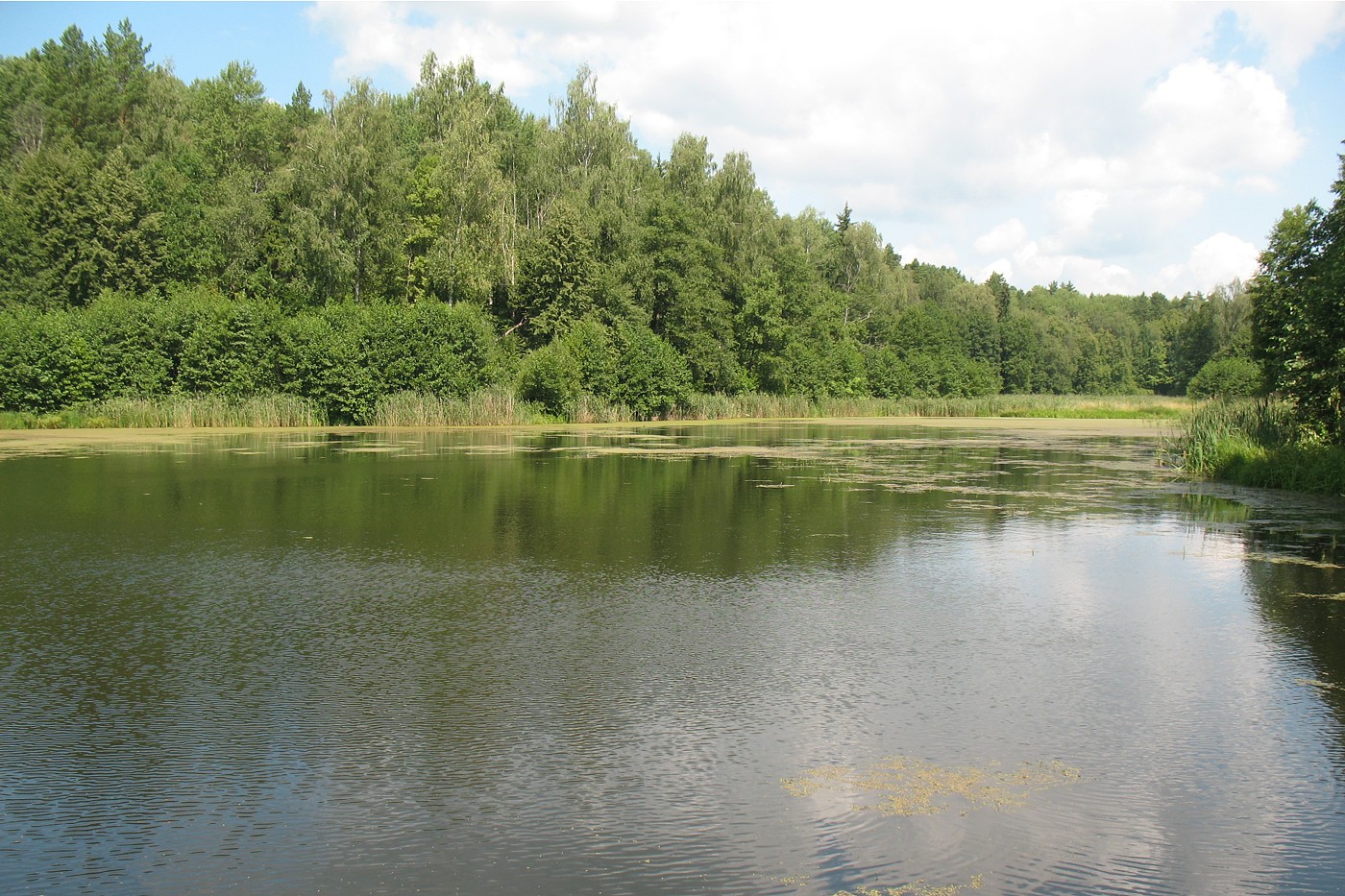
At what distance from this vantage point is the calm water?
4.40 m

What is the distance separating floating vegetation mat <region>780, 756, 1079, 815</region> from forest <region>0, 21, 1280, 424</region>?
37.5m

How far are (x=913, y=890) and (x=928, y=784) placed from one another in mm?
1046

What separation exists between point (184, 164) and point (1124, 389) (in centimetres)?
9126

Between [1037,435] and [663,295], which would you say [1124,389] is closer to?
[663,295]

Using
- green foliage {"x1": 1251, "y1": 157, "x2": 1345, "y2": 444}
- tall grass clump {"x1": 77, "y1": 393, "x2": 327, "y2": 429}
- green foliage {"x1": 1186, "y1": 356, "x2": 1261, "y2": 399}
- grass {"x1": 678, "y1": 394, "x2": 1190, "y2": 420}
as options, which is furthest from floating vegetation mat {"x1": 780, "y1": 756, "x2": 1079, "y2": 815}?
green foliage {"x1": 1186, "y1": 356, "x2": 1261, "y2": 399}

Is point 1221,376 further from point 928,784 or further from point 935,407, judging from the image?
point 928,784

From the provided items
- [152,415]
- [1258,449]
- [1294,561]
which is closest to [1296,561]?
[1294,561]

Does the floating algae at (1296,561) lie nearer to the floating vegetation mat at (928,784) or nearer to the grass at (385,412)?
the floating vegetation mat at (928,784)

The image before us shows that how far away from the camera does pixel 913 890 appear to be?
412 centimetres

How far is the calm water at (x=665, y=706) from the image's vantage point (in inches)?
173

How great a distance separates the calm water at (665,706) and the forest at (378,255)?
1104 inches

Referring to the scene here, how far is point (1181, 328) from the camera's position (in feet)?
353

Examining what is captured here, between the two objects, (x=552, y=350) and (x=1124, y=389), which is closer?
(x=552, y=350)

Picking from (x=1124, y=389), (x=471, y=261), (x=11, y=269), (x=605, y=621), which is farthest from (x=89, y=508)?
(x=1124, y=389)
